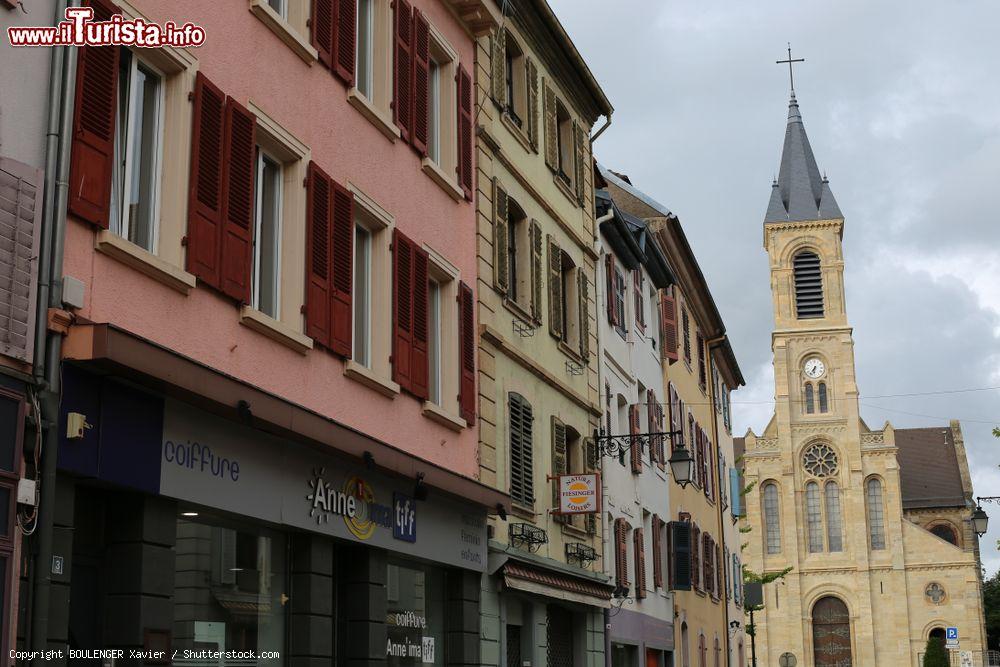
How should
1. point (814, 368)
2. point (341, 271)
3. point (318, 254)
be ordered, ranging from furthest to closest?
point (814, 368) < point (341, 271) < point (318, 254)

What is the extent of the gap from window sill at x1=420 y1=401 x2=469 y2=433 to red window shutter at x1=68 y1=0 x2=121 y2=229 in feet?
19.8

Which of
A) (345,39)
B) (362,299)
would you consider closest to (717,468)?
(362,299)

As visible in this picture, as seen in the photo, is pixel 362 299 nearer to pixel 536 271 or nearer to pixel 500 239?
pixel 500 239

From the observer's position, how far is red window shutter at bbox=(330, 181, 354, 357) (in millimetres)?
12820

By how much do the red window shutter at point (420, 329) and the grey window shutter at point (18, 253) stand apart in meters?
6.41

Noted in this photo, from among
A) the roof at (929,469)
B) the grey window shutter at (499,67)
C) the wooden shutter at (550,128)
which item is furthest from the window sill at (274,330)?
the roof at (929,469)

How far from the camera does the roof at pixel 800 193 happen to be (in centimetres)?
10294

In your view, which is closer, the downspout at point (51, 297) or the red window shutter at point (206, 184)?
the downspout at point (51, 297)

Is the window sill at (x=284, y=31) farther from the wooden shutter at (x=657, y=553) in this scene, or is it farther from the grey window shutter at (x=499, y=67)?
the wooden shutter at (x=657, y=553)

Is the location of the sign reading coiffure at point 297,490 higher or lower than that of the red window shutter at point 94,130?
lower

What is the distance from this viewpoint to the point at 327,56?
13.2 m

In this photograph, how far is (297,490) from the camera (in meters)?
11.8

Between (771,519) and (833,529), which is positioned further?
(771,519)

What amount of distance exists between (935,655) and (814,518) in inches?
486
